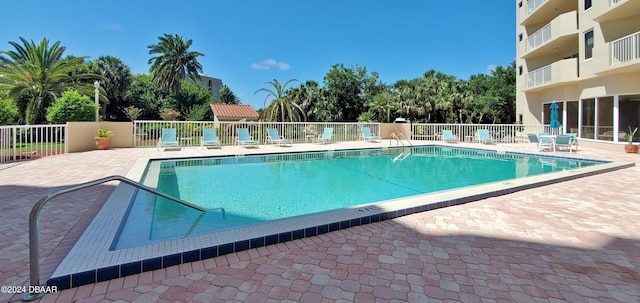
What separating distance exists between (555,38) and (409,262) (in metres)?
18.3

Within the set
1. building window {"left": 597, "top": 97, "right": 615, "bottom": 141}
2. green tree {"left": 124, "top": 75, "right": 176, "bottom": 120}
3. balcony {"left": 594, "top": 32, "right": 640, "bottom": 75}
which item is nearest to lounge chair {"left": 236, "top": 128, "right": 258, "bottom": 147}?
balcony {"left": 594, "top": 32, "right": 640, "bottom": 75}

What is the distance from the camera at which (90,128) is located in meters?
11.5

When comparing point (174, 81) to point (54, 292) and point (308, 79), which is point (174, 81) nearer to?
point (308, 79)

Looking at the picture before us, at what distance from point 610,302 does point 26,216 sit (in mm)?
5957

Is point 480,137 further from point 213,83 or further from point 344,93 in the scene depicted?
point 213,83

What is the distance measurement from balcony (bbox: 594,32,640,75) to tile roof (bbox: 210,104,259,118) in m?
29.7

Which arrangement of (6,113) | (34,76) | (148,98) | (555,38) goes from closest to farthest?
1. (555,38)
2. (6,113)
3. (34,76)
4. (148,98)

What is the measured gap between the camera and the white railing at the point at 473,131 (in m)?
17.6

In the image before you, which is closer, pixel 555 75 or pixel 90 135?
pixel 90 135

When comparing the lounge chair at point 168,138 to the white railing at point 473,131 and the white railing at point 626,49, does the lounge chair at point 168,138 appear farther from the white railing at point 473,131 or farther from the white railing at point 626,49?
the white railing at point 626,49

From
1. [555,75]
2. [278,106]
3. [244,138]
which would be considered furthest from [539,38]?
[244,138]

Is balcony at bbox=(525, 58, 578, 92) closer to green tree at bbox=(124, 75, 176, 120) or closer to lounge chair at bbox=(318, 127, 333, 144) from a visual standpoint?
lounge chair at bbox=(318, 127, 333, 144)

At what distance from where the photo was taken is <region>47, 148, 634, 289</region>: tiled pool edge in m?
2.41

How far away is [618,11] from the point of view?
11836 mm
